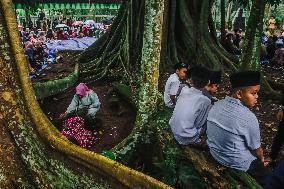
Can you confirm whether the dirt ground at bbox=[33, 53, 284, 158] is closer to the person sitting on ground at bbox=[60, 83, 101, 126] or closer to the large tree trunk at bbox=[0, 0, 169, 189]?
the person sitting on ground at bbox=[60, 83, 101, 126]

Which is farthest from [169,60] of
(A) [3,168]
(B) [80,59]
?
(A) [3,168]

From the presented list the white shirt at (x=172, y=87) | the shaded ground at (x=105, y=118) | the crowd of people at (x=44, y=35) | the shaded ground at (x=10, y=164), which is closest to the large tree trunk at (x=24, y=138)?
the shaded ground at (x=10, y=164)

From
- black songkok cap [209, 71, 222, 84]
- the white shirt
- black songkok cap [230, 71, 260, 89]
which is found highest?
black songkok cap [230, 71, 260, 89]

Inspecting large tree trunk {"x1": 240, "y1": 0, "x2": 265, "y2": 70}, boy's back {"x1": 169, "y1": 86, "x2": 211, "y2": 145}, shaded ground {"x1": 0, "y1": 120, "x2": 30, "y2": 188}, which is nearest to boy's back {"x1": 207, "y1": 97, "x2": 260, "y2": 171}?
boy's back {"x1": 169, "y1": 86, "x2": 211, "y2": 145}

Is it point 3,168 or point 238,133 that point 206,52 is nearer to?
point 238,133

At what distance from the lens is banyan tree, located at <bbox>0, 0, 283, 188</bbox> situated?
3.06 meters

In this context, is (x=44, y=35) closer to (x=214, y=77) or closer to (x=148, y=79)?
(x=148, y=79)

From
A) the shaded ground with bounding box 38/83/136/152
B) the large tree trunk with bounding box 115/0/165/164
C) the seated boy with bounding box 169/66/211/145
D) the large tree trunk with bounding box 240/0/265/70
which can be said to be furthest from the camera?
the large tree trunk with bounding box 240/0/265/70

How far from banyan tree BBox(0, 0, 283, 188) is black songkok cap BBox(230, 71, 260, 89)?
87 centimetres

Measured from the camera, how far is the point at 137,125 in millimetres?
5480

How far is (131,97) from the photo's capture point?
878 centimetres

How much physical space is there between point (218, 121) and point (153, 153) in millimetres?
1972

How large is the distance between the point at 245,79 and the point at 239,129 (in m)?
0.45

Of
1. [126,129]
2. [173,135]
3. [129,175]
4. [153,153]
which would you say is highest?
[129,175]
